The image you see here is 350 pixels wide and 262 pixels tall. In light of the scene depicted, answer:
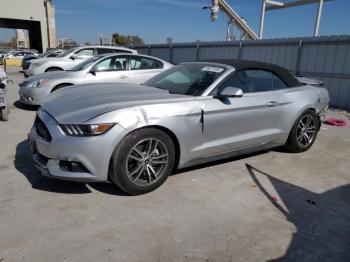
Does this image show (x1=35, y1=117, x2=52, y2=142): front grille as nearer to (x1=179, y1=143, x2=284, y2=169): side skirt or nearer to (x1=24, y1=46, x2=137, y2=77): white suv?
(x1=179, y1=143, x2=284, y2=169): side skirt

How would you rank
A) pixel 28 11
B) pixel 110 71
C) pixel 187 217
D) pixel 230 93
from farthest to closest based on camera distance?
pixel 28 11 < pixel 110 71 < pixel 230 93 < pixel 187 217

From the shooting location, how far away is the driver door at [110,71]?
7.58 m

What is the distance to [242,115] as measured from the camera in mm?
4059

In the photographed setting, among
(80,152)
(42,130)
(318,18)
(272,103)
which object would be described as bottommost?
(80,152)

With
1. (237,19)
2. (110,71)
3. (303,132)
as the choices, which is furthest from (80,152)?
(237,19)

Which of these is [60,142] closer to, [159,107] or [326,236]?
[159,107]

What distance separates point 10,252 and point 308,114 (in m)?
4.47

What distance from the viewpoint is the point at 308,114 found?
501cm

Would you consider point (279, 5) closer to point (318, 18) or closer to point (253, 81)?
point (318, 18)

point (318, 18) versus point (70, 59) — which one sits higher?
point (318, 18)

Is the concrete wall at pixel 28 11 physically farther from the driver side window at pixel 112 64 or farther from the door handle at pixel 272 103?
the door handle at pixel 272 103

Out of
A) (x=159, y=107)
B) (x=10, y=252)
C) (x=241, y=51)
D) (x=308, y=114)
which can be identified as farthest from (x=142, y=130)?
(x=241, y=51)

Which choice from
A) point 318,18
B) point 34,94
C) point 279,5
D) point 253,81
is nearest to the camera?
point 253,81

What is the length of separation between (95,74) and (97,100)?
14.3 ft
